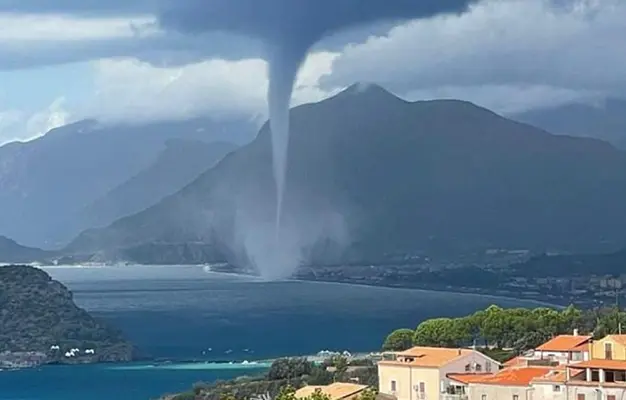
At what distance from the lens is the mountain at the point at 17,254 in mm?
170250

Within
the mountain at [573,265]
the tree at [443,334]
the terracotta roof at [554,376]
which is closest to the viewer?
the terracotta roof at [554,376]

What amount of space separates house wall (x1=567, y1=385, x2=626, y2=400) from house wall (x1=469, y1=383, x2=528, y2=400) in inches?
35.6

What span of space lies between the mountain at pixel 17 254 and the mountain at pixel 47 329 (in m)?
85.8

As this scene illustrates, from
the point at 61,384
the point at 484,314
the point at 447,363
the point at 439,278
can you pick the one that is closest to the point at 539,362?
the point at 447,363

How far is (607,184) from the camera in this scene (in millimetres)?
170250

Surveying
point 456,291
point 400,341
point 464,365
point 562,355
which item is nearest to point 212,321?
point 456,291

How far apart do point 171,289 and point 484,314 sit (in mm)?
107592

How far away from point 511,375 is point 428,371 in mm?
1875

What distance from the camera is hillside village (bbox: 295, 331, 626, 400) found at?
2266 centimetres

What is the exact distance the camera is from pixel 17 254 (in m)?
175

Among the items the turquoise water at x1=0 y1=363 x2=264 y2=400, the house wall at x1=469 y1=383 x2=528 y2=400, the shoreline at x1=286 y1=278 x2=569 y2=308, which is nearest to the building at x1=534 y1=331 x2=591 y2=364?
the house wall at x1=469 y1=383 x2=528 y2=400

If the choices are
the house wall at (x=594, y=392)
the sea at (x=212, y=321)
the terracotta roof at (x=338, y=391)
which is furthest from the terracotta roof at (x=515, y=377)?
the sea at (x=212, y=321)

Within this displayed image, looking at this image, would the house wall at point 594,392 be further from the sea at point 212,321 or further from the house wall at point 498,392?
the sea at point 212,321

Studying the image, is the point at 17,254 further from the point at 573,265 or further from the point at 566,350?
the point at 566,350
